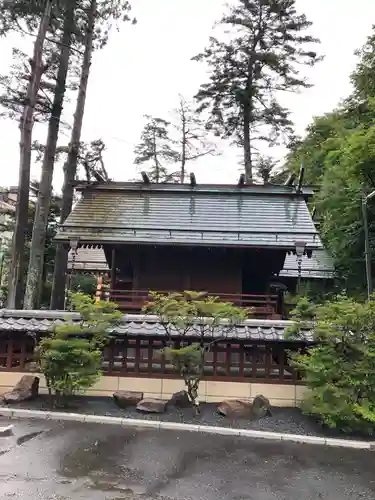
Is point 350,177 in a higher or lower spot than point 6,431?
higher

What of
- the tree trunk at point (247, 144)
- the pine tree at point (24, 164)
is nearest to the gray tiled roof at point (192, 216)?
the pine tree at point (24, 164)

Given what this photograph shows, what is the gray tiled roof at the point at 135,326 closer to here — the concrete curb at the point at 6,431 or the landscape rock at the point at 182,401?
the landscape rock at the point at 182,401

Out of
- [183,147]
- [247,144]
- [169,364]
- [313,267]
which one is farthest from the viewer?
[183,147]

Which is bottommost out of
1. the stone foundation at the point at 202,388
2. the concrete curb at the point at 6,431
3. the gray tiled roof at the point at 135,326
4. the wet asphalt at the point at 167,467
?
the wet asphalt at the point at 167,467

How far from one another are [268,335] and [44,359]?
4.13 m

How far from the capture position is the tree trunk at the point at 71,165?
47.6 feet

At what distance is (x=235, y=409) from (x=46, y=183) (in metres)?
9.88

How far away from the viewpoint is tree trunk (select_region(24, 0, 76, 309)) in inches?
507

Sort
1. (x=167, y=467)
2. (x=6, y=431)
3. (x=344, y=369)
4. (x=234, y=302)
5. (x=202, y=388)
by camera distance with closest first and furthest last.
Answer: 1. (x=167, y=467)
2. (x=6, y=431)
3. (x=344, y=369)
4. (x=202, y=388)
5. (x=234, y=302)

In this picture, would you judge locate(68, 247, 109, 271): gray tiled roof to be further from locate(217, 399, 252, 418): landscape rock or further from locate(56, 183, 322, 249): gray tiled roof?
locate(217, 399, 252, 418): landscape rock

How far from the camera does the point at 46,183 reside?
44.4 feet

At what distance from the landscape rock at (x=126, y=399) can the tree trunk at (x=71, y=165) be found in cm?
758

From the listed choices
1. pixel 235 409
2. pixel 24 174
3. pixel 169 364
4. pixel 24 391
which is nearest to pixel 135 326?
pixel 169 364

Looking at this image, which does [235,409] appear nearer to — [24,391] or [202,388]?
[202,388]
